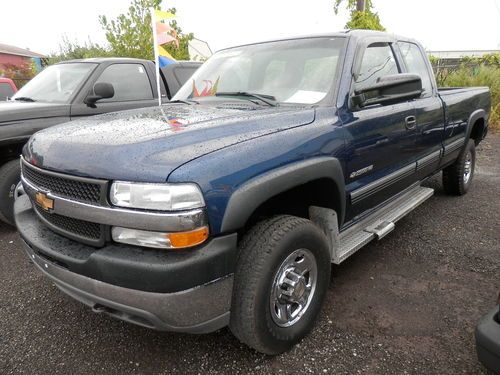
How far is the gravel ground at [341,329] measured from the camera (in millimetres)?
2141

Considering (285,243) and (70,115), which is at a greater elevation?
(70,115)

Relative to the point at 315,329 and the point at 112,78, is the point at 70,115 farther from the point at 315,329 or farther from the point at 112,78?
the point at 315,329

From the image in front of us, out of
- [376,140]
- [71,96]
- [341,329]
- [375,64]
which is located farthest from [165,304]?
[71,96]

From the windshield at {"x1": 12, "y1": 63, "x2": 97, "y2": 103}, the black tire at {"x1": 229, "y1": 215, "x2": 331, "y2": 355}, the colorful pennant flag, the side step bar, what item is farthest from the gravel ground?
the colorful pennant flag

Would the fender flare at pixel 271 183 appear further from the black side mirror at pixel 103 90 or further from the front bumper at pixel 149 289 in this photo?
the black side mirror at pixel 103 90

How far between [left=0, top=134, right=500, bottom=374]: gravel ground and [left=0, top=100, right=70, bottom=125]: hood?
1397 millimetres

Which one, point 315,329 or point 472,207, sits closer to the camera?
point 315,329

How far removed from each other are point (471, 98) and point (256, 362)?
3.99 metres

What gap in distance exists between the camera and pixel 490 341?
1.56 metres

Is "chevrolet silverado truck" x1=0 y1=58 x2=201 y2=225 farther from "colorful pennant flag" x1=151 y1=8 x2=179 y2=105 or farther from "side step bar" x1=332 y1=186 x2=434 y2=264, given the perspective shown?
"side step bar" x1=332 y1=186 x2=434 y2=264

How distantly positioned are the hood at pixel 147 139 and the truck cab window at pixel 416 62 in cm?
172

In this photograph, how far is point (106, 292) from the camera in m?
1.74

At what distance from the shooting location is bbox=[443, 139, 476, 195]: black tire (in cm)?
469

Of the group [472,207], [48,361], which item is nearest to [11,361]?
[48,361]
